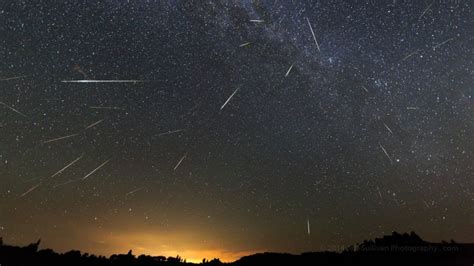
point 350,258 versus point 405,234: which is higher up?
point 405,234

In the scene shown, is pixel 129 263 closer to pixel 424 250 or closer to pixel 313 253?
pixel 313 253

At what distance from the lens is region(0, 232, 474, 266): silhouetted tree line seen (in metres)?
23.4

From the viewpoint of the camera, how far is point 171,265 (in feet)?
97.6

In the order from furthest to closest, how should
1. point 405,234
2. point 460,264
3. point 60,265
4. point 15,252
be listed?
1. point 15,252
2. point 60,265
3. point 405,234
4. point 460,264

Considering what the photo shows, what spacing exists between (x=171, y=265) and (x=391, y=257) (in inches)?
609

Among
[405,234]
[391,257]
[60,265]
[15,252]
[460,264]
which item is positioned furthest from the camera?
[15,252]

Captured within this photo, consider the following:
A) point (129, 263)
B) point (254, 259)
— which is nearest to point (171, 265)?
point (129, 263)

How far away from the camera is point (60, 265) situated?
29.4 meters

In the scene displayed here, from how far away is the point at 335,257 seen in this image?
26.3 m

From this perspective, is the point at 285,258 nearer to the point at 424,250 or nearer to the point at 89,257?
the point at 424,250

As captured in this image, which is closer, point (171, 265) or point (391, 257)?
point (391, 257)

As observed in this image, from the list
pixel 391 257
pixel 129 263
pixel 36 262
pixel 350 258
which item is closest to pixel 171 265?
pixel 129 263

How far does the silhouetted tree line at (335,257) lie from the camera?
23375mm

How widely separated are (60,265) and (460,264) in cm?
2641
